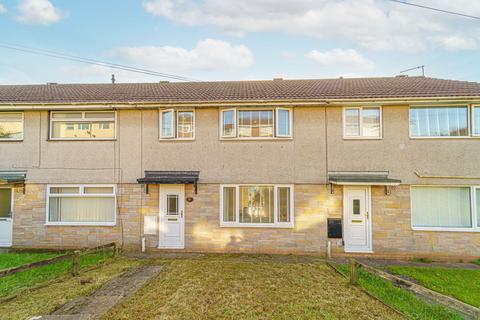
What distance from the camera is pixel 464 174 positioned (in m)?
8.73

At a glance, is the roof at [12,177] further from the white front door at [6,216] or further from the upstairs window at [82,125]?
the upstairs window at [82,125]

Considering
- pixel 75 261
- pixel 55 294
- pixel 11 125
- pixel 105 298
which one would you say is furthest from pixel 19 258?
pixel 105 298

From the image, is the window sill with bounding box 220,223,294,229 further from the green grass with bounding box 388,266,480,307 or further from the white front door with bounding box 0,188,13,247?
the white front door with bounding box 0,188,13,247

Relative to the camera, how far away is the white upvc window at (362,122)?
910cm

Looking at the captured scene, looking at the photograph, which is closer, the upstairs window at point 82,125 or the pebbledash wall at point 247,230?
the pebbledash wall at point 247,230

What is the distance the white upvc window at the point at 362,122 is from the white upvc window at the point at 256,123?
1.96 metres

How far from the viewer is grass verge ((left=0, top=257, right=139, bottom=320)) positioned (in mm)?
4805

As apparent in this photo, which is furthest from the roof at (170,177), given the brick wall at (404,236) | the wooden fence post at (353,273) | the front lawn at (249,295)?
the brick wall at (404,236)

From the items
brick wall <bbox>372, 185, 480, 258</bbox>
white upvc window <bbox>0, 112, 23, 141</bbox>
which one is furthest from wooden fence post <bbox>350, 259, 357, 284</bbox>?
white upvc window <bbox>0, 112, 23, 141</bbox>

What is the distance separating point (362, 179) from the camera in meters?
8.66

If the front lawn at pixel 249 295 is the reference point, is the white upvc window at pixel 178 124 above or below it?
above

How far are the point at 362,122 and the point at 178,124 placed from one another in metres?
6.52

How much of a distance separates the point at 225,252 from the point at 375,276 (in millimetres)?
4671

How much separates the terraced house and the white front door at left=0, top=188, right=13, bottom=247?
0.12 feet
